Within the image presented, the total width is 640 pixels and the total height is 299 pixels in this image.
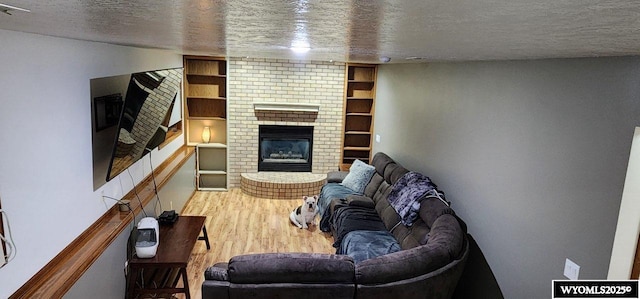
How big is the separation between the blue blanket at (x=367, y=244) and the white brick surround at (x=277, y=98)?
2.91 metres

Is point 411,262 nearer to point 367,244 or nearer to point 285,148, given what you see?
point 367,244

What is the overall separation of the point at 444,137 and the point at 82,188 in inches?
124

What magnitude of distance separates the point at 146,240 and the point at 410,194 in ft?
7.99

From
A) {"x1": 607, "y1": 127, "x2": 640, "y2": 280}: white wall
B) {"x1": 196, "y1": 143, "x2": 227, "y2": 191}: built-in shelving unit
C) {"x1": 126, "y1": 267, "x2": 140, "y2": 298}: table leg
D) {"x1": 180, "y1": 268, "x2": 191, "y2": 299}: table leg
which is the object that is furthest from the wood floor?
{"x1": 607, "y1": 127, "x2": 640, "y2": 280}: white wall

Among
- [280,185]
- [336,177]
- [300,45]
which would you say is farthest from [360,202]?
[300,45]

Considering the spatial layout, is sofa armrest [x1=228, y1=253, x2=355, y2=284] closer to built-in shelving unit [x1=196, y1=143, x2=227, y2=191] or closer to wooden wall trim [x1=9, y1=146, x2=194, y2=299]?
wooden wall trim [x1=9, y1=146, x2=194, y2=299]

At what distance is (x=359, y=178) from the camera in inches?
223

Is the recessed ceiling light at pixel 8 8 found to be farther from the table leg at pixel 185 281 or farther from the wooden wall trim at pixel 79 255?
the table leg at pixel 185 281

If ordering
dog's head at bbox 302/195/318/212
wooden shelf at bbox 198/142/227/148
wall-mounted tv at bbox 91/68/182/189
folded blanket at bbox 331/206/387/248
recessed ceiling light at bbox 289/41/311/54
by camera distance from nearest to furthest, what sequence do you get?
recessed ceiling light at bbox 289/41/311/54, wall-mounted tv at bbox 91/68/182/189, folded blanket at bbox 331/206/387/248, dog's head at bbox 302/195/318/212, wooden shelf at bbox 198/142/227/148

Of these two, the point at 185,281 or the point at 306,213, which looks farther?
the point at 306,213

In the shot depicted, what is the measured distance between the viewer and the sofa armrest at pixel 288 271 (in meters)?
2.56

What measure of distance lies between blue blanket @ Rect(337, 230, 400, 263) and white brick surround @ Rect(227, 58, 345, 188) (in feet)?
9.56

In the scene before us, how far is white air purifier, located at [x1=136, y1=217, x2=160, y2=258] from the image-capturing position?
3.23 metres

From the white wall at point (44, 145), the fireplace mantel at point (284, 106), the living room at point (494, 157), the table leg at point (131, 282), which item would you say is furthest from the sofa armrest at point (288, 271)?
the fireplace mantel at point (284, 106)
